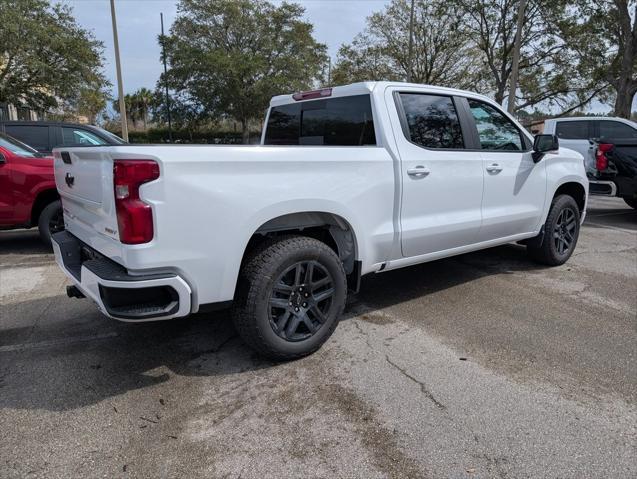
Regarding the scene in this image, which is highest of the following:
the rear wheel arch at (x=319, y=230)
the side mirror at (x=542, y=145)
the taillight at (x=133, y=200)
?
the side mirror at (x=542, y=145)

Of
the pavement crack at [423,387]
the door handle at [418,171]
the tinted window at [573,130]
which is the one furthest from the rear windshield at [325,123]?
the tinted window at [573,130]

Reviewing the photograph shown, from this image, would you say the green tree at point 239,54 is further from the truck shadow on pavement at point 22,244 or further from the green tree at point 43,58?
the truck shadow on pavement at point 22,244

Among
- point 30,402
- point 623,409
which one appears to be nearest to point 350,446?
point 623,409

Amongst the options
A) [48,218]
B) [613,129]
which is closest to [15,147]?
[48,218]

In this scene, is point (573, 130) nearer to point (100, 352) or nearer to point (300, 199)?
point (300, 199)

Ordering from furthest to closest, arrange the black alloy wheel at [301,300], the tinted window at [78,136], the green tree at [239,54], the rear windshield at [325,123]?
the green tree at [239,54], the tinted window at [78,136], the rear windshield at [325,123], the black alloy wheel at [301,300]

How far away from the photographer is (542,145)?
4691 millimetres

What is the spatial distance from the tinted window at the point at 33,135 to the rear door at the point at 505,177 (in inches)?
263

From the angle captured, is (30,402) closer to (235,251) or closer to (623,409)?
(235,251)

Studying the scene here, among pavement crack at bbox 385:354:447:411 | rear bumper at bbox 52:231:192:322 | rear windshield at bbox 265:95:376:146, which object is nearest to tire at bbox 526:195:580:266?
rear windshield at bbox 265:95:376:146

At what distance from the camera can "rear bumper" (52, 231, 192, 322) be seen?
2523 mm

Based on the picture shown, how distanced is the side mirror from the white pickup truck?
2 centimetres

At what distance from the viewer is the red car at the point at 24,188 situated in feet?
19.8

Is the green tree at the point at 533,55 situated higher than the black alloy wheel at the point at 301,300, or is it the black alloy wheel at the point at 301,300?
the green tree at the point at 533,55
